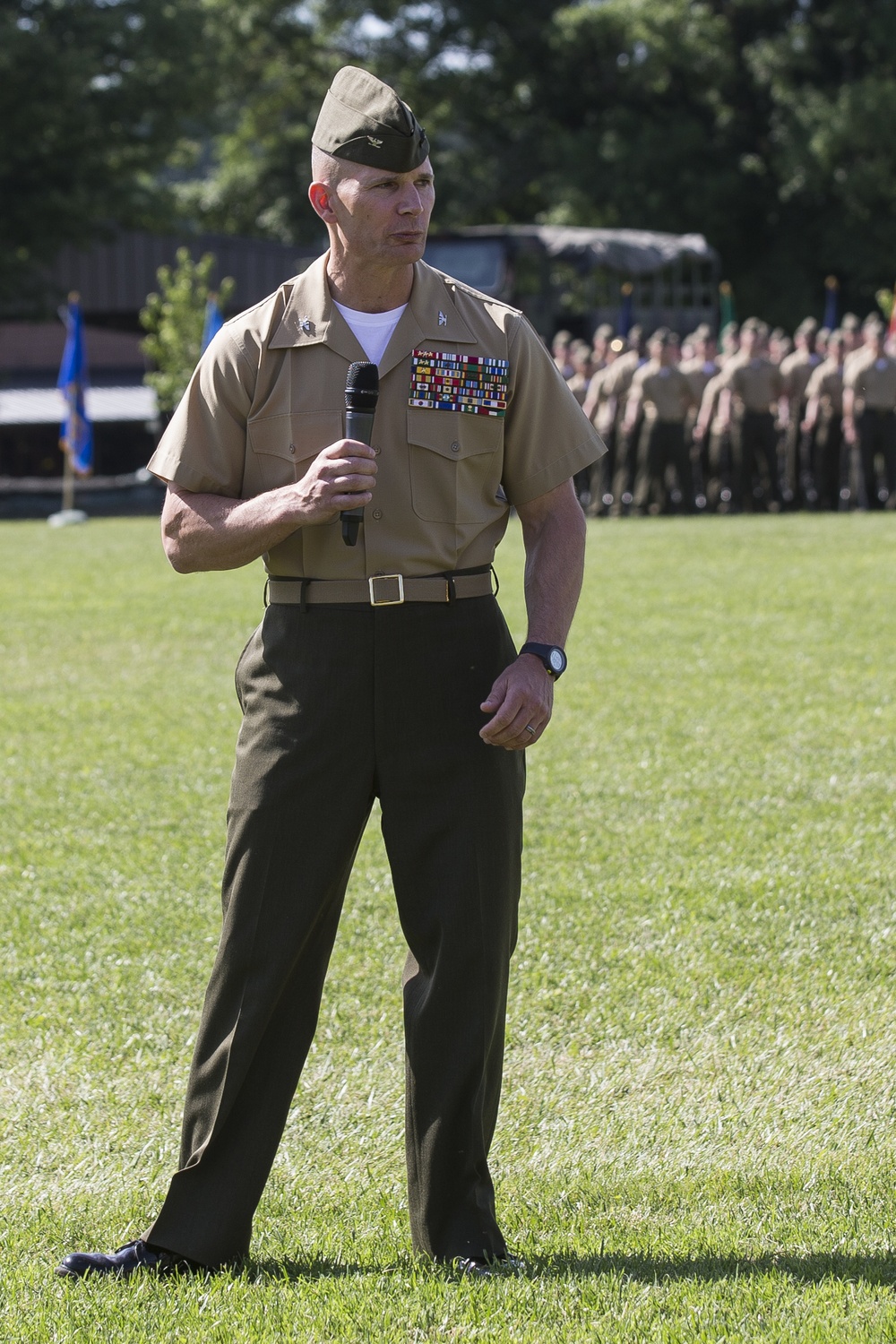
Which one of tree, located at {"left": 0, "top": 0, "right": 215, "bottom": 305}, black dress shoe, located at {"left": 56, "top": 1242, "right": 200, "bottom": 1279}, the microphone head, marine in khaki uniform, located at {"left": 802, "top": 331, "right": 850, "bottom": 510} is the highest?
tree, located at {"left": 0, "top": 0, "right": 215, "bottom": 305}

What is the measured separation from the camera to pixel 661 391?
78.2 ft

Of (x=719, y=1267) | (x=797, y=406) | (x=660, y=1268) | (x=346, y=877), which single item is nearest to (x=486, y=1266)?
A: (x=660, y=1268)

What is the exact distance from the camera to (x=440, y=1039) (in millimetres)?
3420

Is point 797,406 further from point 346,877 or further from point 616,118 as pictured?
point 616,118

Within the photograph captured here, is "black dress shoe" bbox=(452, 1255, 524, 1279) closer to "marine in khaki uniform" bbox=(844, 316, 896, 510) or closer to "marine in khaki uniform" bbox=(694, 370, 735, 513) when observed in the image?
"marine in khaki uniform" bbox=(844, 316, 896, 510)

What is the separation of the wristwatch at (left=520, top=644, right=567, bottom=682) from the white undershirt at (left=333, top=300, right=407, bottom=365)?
2.12 feet

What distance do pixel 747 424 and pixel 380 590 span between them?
834 inches

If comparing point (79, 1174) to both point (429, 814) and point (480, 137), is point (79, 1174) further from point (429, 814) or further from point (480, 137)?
point (480, 137)

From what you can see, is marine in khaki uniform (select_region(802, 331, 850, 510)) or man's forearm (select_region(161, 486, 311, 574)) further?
marine in khaki uniform (select_region(802, 331, 850, 510))

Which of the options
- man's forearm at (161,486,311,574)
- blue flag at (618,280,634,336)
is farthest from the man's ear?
blue flag at (618,280,634,336)

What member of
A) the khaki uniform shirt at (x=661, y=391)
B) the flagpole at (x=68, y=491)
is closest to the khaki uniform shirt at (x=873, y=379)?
the khaki uniform shirt at (x=661, y=391)

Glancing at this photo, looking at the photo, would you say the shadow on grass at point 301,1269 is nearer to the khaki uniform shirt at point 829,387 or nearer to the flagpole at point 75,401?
the khaki uniform shirt at point 829,387

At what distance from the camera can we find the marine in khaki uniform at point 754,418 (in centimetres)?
2344

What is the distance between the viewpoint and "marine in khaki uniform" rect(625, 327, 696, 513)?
23734 mm
